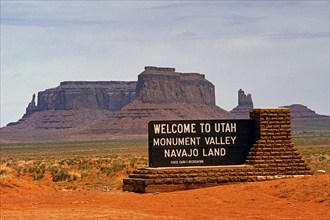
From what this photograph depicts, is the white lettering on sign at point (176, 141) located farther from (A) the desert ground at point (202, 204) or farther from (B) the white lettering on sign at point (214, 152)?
(A) the desert ground at point (202, 204)

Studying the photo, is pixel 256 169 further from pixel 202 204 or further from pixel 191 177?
pixel 202 204

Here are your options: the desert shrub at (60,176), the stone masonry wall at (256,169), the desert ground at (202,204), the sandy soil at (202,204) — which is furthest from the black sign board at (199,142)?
the desert shrub at (60,176)

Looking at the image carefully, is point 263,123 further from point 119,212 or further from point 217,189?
point 119,212

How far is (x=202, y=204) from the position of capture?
71.4 feet

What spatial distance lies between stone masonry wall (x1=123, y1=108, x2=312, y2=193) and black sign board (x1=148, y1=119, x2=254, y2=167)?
1.29 ft

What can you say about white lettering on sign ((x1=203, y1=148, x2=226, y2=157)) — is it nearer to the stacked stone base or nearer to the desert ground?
the stacked stone base

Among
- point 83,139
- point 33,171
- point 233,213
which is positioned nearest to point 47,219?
point 233,213

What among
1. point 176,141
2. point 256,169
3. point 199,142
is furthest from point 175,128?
point 256,169

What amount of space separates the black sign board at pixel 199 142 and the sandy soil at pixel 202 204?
5.68 feet

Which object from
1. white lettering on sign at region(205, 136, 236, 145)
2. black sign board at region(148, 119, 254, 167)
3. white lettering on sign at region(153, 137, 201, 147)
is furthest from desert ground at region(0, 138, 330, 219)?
white lettering on sign at region(153, 137, 201, 147)

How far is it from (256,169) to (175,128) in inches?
126

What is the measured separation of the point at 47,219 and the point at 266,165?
1070 centimetres

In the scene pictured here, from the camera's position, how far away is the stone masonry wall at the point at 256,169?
25469 millimetres

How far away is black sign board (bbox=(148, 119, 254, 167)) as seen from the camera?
1032 inches
